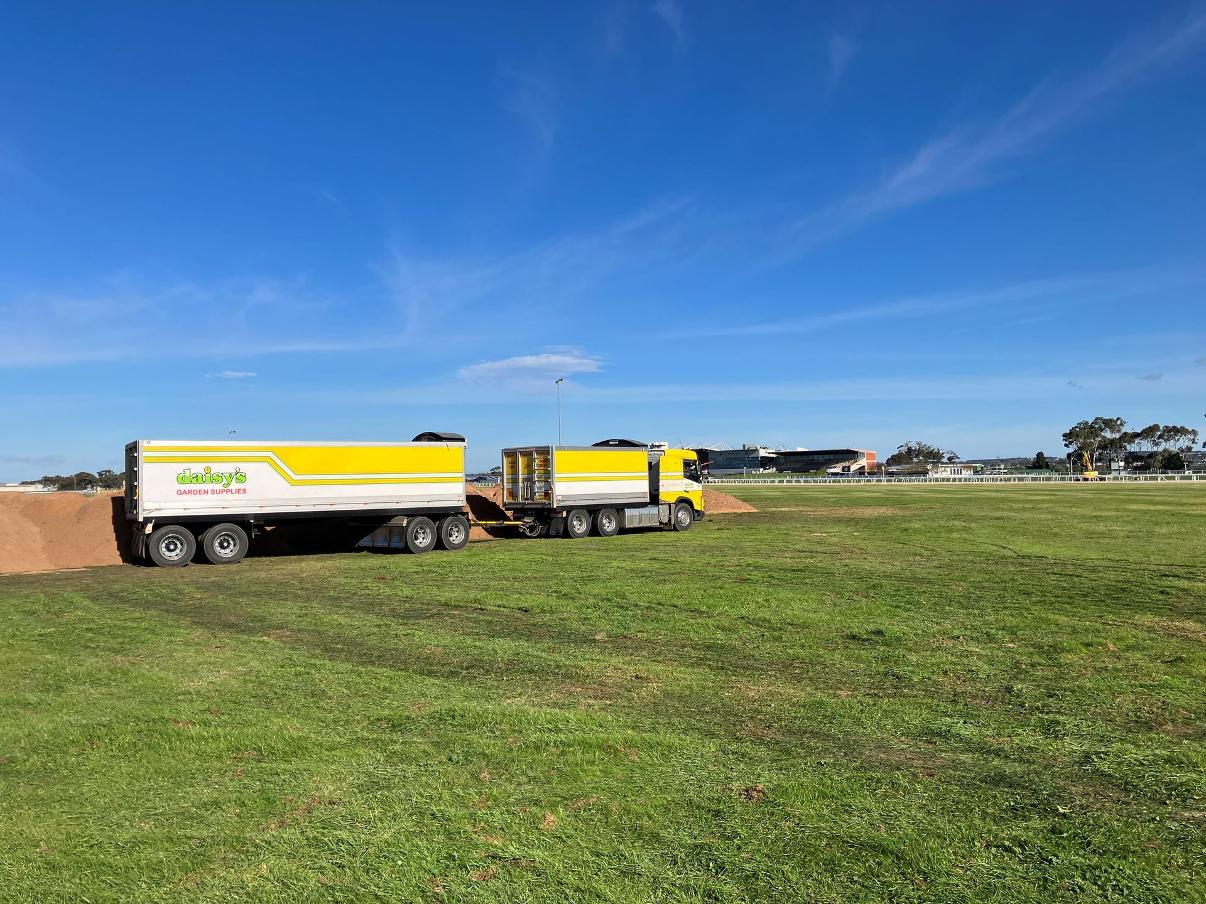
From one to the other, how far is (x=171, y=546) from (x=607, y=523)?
14.3 meters

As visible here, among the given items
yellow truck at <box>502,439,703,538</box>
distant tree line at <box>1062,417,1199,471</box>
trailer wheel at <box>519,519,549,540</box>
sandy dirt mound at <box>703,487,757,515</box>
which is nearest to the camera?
yellow truck at <box>502,439,703,538</box>

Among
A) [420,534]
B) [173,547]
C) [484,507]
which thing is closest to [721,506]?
[484,507]

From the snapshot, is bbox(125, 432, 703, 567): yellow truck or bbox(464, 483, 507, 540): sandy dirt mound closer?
bbox(125, 432, 703, 567): yellow truck

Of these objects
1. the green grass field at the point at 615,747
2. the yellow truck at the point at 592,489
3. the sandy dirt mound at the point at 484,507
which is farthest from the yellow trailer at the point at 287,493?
the sandy dirt mound at the point at 484,507

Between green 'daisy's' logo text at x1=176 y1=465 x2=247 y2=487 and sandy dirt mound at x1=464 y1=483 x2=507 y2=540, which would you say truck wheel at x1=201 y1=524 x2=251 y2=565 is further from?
sandy dirt mound at x1=464 y1=483 x2=507 y2=540

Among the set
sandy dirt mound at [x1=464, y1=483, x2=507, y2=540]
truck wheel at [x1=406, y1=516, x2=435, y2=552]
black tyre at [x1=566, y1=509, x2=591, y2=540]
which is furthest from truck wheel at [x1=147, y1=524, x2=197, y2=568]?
sandy dirt mound at [x1=464, y1=483, x2=507, y2=540]

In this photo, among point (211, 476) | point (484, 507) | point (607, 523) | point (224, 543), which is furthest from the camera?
point (484, 507)

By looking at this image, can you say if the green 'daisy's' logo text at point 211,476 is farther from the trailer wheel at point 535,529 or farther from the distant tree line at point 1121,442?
the distant tree line at point 1121,442

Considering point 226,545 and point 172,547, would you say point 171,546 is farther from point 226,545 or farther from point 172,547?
point 226,545

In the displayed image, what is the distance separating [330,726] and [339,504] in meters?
17.1

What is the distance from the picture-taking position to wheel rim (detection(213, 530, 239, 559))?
2207cm

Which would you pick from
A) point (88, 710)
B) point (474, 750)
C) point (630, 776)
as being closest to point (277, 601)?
point (88, 710)

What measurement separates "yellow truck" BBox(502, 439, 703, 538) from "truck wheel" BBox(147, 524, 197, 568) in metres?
11.2

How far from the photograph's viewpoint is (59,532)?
2381 centimetres
